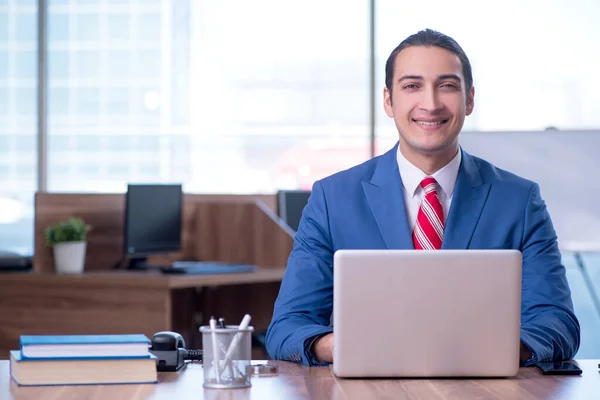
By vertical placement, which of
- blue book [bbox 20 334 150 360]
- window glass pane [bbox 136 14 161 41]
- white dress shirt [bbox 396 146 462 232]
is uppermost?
window glass pane [bbox 136 14 161 41]

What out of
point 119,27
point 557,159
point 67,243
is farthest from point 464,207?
point 119,27

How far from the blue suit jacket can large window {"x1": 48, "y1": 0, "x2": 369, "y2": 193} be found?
4464 millimetres

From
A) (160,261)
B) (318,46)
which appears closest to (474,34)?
(318,46)

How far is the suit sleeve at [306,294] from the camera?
1.94 meters

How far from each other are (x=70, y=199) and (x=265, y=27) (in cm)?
275

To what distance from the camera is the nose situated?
85.0 inches

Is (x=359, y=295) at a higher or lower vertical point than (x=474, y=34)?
lower

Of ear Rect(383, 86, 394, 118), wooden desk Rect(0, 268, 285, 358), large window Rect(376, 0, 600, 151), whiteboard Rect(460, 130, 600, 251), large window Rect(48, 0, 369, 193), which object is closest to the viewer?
ear Rect(383, 86, 394, 118)

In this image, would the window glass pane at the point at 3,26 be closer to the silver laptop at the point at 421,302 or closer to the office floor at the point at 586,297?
the office floor at the point at 586,297

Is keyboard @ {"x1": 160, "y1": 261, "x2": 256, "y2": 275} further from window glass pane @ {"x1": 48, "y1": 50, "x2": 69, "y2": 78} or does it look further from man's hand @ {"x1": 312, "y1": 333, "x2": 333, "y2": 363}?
window glass pane @ {"x1": 48, "y1": 50, "x2": 69, "y2": 78}

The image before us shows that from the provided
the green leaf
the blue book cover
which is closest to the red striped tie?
the blue book cover

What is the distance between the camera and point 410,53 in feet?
7.28

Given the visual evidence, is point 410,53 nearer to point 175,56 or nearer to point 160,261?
point 160,261

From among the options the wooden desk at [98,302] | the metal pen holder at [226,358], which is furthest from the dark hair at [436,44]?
the wooden desk at [98,302]
